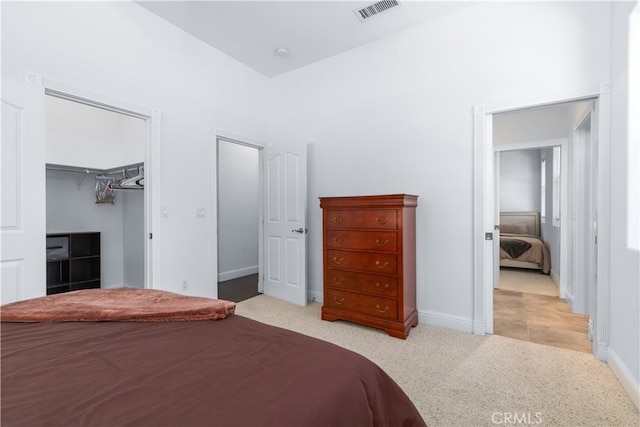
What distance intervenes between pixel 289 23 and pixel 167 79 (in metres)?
1.37

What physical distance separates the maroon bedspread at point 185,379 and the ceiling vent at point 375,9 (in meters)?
2.98

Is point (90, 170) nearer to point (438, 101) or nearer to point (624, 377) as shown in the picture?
point (438, 101)

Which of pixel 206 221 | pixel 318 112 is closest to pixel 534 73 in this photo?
pixel 318 112

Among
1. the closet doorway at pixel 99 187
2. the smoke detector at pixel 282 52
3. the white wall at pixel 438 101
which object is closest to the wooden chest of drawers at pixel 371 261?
the white wall at pixel 438 101

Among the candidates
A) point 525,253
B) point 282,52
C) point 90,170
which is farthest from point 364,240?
point 525,253

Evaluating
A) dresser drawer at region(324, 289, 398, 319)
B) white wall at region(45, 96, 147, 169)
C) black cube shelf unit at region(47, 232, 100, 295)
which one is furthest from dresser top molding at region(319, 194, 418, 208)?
black cube shelf unit at region(47, 232, 100, 295)

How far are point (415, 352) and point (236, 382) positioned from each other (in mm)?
2006

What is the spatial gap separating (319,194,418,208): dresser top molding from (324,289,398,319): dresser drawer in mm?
870

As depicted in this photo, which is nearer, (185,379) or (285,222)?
(185,379)

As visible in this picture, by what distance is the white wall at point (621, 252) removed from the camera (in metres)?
1.77

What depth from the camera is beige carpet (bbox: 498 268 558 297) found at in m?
4.17

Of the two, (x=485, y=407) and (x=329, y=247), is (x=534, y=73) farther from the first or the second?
(x=485, y=407)

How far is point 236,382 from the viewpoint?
77 cm

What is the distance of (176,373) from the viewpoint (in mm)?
815
